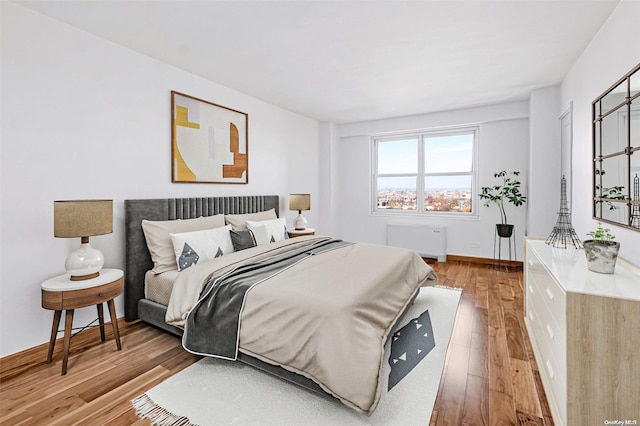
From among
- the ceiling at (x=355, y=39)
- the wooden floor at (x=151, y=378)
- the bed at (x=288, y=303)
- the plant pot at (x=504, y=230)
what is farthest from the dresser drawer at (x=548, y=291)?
the plant pot at (x=504, y=230)

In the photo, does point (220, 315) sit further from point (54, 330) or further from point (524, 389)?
point (524, 389)

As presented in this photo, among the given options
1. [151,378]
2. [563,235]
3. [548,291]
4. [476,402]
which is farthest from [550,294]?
[151,378]

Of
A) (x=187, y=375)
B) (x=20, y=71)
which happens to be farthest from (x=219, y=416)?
(x=20, y=71)

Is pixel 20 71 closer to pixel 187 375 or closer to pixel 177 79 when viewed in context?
pixel 177 79

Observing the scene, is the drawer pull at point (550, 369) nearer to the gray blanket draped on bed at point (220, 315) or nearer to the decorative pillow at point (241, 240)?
the gray blanket draped on bed at point (220, 315)

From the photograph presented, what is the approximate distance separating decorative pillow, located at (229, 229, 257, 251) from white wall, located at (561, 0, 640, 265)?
312 cm

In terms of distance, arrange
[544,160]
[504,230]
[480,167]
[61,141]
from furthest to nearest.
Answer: [480,167], [504,230], [544,160], [61,141]

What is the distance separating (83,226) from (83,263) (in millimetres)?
295

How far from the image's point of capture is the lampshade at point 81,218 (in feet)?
7.10

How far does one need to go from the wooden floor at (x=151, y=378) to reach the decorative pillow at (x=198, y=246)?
0.68m

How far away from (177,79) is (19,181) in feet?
5.80

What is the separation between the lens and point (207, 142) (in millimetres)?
3738

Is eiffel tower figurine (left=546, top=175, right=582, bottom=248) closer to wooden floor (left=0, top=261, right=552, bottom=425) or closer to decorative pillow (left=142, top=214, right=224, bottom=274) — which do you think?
wooden floor (left=0, top=261, right=552, bottom=425)

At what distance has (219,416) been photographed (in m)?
1.73
